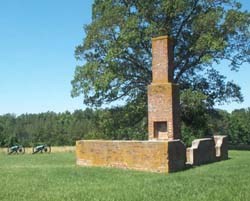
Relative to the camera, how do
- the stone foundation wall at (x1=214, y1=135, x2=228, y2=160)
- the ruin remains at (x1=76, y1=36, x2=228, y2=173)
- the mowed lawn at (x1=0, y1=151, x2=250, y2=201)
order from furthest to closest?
the stone foundation wall at (x1=214, y1=135, x2=228, y2=160) → the ruin remains at (x1=76, y1=36, x2=228, y2=173) → the mowed lawn at (x1=0, y1=151, x2=250, y2=201)

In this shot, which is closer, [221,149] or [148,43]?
[221,149]

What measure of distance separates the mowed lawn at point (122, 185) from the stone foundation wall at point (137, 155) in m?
0.66

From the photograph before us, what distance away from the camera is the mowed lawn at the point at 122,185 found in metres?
10.5

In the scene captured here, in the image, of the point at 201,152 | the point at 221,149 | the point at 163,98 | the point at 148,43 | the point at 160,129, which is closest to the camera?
the point at 163,98

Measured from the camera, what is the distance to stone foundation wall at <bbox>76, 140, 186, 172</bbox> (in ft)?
52.1

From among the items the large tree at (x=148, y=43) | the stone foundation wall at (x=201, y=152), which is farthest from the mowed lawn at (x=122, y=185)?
the large tree at (x=148, y=43)

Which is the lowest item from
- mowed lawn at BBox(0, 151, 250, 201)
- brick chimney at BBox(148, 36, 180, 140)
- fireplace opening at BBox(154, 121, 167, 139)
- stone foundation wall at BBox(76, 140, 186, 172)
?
mowed lawn at BBox(0, 151, 250, 201)

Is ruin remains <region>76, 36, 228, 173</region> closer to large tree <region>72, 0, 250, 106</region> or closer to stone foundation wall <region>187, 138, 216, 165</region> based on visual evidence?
stone foundation wall <region>187, 138, 216, 165</region>

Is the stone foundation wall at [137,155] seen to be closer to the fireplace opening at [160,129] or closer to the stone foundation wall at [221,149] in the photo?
the fireplace opening at [160,129]

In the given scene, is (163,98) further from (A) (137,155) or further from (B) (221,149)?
(B) (221,149)

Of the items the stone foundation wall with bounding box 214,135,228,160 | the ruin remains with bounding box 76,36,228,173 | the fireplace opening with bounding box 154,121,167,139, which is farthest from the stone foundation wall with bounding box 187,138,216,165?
the fireplace opening with bounding box 154,121,167,139

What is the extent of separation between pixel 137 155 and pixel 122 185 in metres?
4.24

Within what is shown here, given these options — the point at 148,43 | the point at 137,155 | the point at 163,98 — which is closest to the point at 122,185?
the point at 137,155

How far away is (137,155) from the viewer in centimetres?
1655
